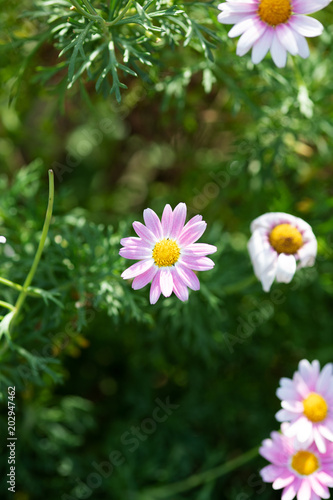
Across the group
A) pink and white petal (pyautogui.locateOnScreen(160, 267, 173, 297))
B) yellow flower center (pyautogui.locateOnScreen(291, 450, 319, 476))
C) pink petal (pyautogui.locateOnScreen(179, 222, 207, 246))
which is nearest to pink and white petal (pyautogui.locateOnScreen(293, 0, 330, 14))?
pink petal (pyautogui.locateOnScreen(179, 222, 207, 246))

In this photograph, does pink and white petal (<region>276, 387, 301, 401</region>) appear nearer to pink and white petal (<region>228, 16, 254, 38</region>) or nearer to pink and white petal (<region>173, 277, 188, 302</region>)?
pink and white petal (<region>173, 277, 188, 302</region>)

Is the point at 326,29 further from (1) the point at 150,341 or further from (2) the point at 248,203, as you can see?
(1) the point at 150,341

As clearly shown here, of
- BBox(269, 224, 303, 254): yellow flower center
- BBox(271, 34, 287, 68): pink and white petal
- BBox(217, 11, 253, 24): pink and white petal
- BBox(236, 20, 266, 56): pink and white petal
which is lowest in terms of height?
BBox(269, 224, 303, 254): yellow flower center

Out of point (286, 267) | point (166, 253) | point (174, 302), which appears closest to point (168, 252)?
point (166, 253)

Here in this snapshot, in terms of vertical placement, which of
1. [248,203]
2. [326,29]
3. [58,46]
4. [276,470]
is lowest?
[276,470]

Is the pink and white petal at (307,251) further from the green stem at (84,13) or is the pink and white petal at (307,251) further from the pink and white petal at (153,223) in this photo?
the green stem at (84,13)

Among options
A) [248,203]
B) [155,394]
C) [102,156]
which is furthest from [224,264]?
[102,156]

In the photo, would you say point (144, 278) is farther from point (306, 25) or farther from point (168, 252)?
point (306, 25)
